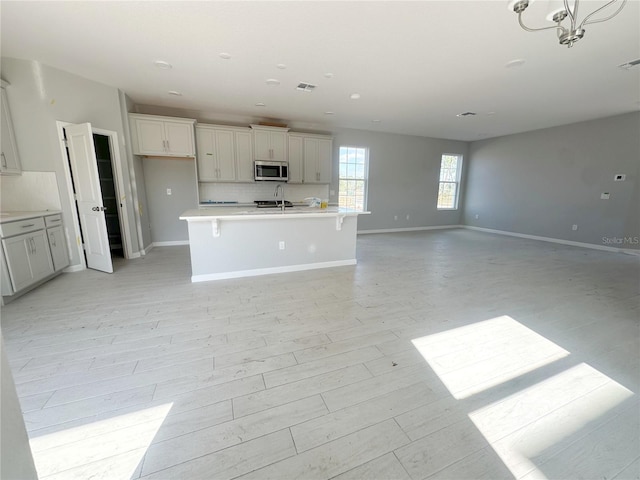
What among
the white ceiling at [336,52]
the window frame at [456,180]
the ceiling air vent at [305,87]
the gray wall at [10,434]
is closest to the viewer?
the gray wall at [10,434]

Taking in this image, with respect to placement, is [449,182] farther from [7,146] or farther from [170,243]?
[7,146]

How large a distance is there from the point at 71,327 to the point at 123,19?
279 centimetres

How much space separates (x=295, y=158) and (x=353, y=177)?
1788 millimetres

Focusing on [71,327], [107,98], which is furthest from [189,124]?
[71,327]

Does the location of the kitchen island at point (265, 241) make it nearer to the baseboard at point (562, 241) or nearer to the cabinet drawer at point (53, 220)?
the cabinet drawer at point (53, 220)

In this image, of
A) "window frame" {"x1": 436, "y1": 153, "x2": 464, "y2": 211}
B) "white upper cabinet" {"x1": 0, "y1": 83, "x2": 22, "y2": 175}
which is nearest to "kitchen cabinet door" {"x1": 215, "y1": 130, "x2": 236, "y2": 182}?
"white upper cabinet" {"x1": 0, "y1": 83, "x2": 22, "y2": 175}

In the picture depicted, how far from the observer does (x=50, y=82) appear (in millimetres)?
3338

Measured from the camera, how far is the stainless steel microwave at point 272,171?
210 inches

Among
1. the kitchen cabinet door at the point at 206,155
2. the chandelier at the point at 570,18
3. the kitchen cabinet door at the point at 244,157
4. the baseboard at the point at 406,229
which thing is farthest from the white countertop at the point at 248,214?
the baseboard at the point at 406,229

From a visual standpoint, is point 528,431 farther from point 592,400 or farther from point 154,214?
point 154,214

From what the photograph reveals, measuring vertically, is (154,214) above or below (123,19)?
below

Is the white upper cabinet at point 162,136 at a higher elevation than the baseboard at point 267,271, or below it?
higher

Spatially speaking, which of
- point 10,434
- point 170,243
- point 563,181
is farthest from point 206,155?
point 563,181

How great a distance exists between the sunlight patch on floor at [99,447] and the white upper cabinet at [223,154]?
454 centimetres
